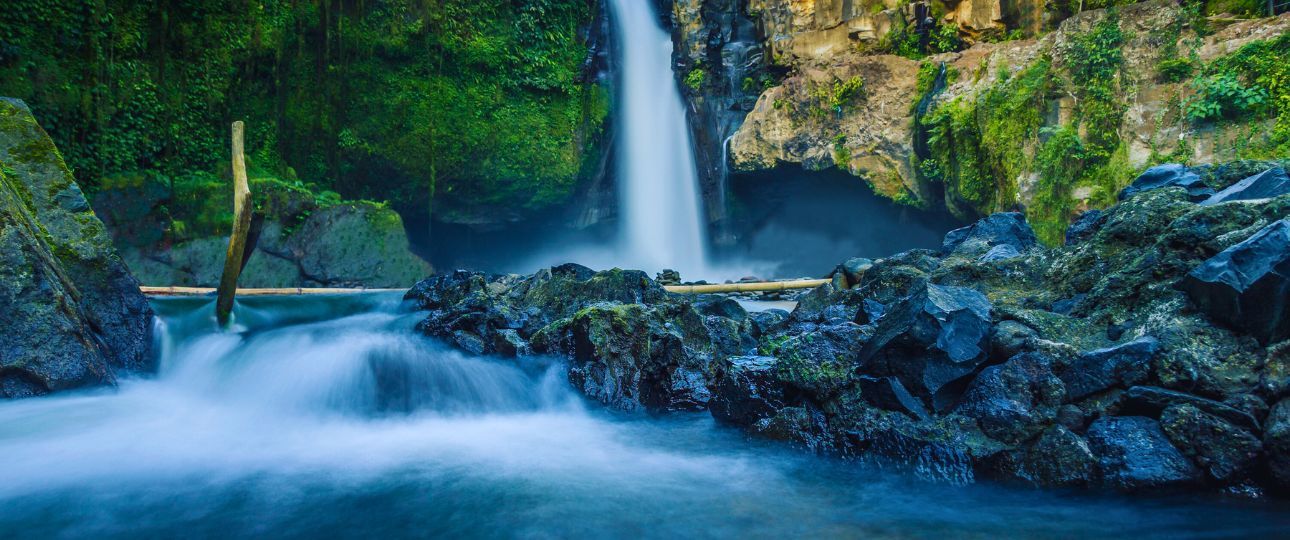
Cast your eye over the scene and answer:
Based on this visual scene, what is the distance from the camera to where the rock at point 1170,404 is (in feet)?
10.0

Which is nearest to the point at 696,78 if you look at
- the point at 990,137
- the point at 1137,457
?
the point at 990,137

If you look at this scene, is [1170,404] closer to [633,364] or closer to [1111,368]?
[1111,368]

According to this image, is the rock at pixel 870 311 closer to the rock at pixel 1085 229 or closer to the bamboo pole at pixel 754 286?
the rock at pixel 1085 229

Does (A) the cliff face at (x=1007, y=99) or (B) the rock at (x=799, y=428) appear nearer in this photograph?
(B) the rock at (x=799, y=428)

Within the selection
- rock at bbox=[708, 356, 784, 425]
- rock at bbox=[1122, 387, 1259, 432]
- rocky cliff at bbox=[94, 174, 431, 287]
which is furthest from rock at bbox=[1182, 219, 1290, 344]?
rocky cliff at bbox=[94, 174, 431, 287]

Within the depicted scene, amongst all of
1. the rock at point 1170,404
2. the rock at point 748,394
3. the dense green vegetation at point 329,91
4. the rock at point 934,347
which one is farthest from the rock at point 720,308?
the dense green vegetation at point 329,91

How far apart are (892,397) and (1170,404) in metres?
1.25

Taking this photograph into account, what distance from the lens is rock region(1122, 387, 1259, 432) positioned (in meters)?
3.05

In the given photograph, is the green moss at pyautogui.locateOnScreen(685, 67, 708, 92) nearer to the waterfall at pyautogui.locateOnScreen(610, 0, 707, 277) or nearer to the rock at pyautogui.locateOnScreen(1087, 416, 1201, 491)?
the waterfall at pyautogui.locateOnScreen(610, 0, 707, 277)

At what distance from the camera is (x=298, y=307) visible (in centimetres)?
912

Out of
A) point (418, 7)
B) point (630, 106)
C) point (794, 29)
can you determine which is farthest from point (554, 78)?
point (794, 29)

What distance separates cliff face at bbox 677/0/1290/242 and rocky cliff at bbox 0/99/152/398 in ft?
39.2

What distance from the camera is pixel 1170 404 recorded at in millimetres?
3230

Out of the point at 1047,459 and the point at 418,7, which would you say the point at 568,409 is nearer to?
the point at 1047,459
